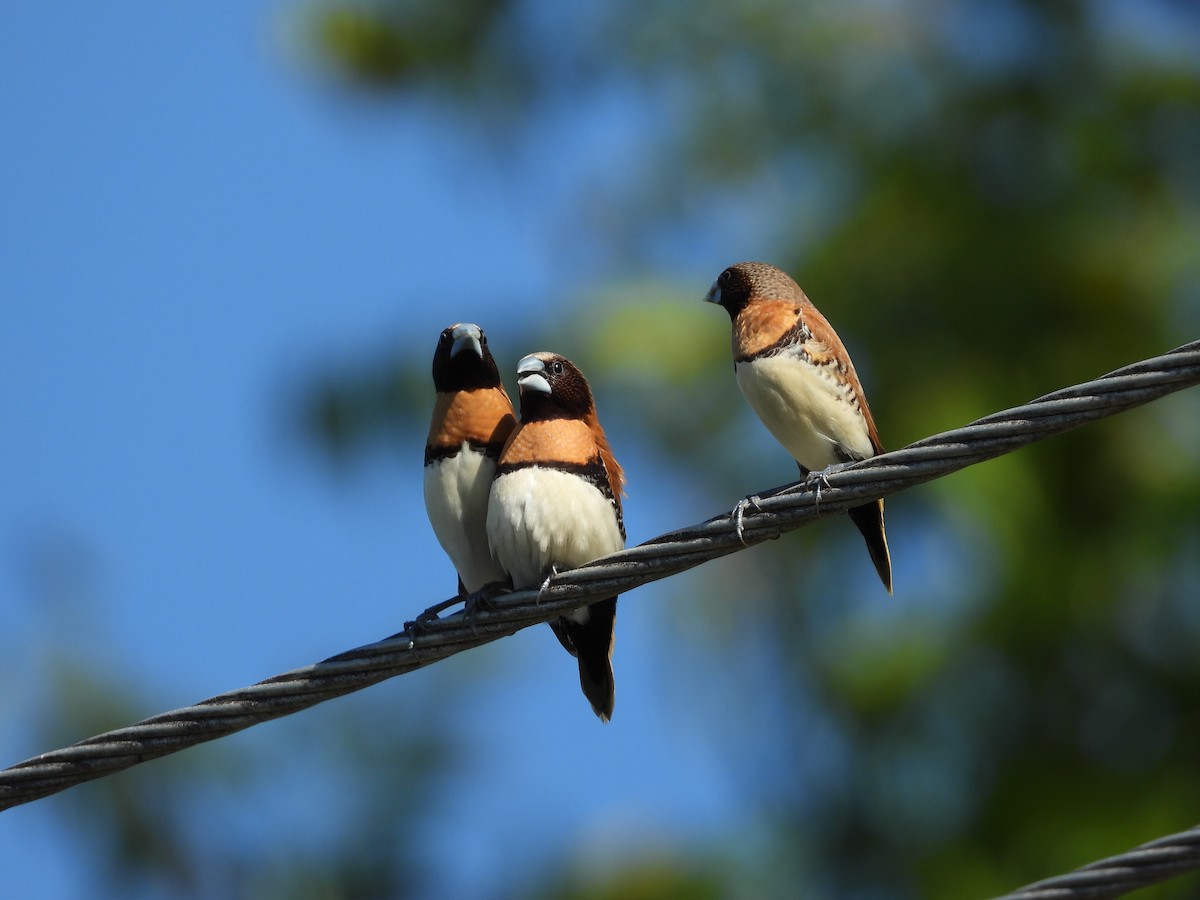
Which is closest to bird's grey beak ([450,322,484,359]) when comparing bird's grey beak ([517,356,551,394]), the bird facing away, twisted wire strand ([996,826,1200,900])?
the bird facing away

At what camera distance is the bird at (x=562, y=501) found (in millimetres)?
4840

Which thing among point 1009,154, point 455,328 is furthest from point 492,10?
point 455,328

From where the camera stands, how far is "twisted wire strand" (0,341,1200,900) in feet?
11.5

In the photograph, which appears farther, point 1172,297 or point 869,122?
point 869,122

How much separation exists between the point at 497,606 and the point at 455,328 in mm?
1409

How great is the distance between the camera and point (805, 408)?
4.92 metres

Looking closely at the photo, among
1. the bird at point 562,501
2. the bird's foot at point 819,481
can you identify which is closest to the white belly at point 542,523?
the bird at point 562,501

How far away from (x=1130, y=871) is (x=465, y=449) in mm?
2713

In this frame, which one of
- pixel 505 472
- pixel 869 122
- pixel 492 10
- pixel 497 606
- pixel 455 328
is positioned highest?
pixel 492 10

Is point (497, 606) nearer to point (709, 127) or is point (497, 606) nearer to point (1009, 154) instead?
point (1009, 154)

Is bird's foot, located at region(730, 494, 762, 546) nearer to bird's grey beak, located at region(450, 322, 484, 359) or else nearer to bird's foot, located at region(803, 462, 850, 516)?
bird's foot, located at region(803, 462, 850, 516)

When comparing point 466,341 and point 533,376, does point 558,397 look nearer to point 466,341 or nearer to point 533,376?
Result: point 533,376

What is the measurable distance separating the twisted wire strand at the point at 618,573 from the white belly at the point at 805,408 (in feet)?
2.52

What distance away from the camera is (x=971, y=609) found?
32.5 ft
